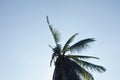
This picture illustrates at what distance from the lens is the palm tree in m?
24.8

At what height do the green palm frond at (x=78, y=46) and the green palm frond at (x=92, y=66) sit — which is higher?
the green palm frond at (x=78, y=46)

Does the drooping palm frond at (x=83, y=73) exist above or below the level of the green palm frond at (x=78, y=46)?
below

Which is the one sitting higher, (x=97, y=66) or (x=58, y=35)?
(x=58, y=35)

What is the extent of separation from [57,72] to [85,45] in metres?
3.51

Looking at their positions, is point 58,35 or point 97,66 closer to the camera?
point 97,66

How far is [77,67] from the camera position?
25.3m

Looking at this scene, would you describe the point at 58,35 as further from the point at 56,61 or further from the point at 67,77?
the point at 67,77

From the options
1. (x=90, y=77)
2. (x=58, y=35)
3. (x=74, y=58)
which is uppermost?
(x=58, y=35)

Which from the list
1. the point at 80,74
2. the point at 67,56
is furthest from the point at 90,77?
the point at 67,56

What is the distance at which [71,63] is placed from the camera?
25484 mm

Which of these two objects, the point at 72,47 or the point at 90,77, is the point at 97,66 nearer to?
the point at 90,77

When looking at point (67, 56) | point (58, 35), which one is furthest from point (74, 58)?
point (58, 35)

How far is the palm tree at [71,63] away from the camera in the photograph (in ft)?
81.5

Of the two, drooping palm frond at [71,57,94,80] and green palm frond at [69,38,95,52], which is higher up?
green palm frond at [69,38,95,52]
